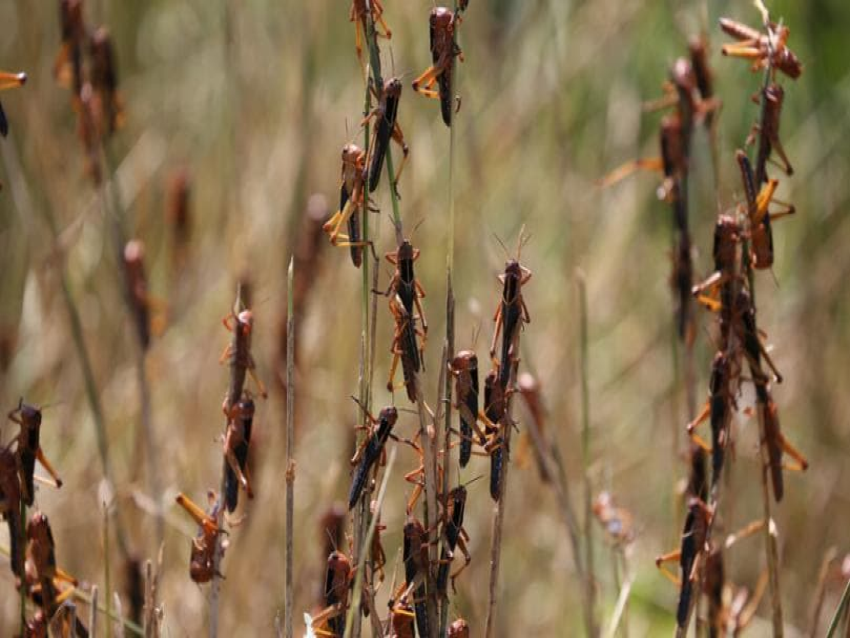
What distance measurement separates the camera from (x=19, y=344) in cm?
233

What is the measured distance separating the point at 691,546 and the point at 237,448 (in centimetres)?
37

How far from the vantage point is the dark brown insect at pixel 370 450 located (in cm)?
88

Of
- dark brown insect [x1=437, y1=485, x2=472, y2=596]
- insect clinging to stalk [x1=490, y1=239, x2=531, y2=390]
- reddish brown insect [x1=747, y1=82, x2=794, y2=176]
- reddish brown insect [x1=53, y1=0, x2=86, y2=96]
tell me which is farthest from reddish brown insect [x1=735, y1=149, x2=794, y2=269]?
reddish brown insect [x1=53, y1=0, x2=86, y2=96]

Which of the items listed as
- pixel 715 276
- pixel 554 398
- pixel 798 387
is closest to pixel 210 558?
pixel 715 276

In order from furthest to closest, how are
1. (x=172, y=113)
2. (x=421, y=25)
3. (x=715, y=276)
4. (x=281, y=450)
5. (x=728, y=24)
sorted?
(x=172, y=113) < (x=421, y=25) < (x=281, y=450) < (x=728, y=24) < (x=715, y=276)

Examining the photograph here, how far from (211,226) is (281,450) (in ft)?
3.00

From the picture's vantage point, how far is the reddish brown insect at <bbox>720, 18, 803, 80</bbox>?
97 cm

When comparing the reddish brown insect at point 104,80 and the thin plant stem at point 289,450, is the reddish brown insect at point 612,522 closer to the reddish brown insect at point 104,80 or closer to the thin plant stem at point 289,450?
the thin plant stem at point 289,450

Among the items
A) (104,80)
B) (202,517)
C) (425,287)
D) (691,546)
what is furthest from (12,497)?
(425,287)

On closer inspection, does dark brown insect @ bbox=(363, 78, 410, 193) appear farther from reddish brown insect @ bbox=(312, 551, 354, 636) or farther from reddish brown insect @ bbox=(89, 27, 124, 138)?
reddish brown insect @ bbox=(89, 27, 124, 138)

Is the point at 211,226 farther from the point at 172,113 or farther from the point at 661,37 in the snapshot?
the point at 661,37

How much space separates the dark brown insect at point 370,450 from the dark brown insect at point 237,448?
0.09m

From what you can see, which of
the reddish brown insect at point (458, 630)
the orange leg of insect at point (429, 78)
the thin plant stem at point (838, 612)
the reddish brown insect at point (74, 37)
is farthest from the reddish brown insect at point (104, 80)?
the thin plant stem at point (838, 612)

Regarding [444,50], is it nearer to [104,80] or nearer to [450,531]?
[450,531]
